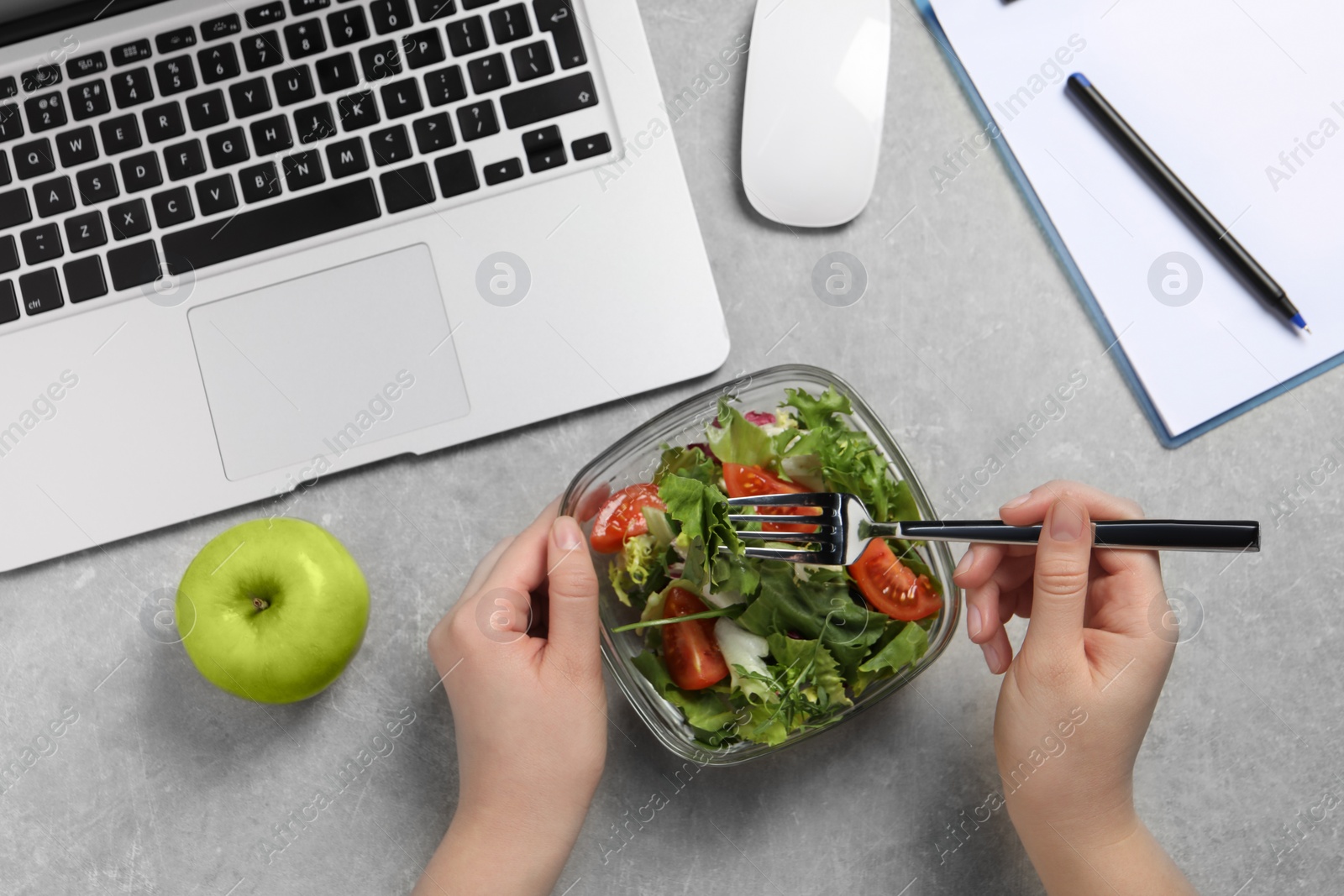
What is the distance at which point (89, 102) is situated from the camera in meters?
0.98

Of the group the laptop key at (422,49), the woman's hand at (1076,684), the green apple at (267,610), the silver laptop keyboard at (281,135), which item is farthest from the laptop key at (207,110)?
the woman's hand at (1076,684)

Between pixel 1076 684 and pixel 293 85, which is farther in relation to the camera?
pixel 293 85

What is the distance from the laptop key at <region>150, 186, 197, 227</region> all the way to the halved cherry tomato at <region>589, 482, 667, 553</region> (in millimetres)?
555

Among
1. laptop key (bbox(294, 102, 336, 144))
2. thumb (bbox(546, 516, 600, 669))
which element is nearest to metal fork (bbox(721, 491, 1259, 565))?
thumb (bbox(546, 516, 600, 669))

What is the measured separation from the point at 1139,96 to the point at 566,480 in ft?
2.64

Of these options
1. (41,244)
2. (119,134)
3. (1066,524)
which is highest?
(1066,524)

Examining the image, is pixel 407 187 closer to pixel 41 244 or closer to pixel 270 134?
pixel 270 134

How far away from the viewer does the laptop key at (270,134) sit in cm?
97

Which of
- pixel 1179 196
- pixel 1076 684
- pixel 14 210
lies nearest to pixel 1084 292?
pixel 1179 196

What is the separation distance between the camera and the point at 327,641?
96 cm

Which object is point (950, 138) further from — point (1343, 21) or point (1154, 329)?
point (1343, 21)

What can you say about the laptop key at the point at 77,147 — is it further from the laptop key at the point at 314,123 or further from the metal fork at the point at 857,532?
the metal fork at the point at 857,532

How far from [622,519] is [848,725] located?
0.38 meters

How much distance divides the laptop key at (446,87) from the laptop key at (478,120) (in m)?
0.02
